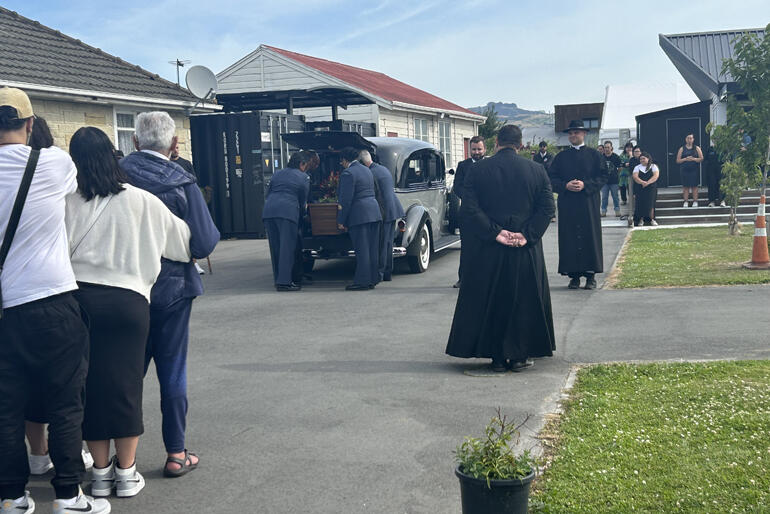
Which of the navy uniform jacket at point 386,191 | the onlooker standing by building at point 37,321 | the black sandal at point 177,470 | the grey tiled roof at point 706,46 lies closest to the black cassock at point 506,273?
the black sandal at point 177,470

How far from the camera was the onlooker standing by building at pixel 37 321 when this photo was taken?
3.95m

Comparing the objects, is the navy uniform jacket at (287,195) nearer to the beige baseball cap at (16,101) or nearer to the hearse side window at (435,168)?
the hearse side window at (435,168)

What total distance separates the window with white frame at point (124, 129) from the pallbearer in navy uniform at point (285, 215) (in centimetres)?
897

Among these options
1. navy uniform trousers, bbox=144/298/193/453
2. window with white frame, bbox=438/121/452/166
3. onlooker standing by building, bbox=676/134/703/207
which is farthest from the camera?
window with white frame, bbox=438/121/452/166

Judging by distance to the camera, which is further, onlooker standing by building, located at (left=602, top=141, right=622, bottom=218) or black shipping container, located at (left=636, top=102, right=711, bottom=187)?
black shipping container, located at (left=636, top=102, right=711, bottom=187)

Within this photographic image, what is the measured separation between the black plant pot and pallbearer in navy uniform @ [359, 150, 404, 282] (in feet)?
28.9

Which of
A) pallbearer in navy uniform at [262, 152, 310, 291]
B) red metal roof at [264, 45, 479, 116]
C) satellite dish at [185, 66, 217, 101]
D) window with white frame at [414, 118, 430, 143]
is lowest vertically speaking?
pallbearer in navy uniform at [262, 152, 310, 291]

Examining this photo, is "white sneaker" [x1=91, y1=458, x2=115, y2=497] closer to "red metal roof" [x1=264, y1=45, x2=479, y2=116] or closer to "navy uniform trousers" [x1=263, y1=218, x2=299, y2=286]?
"navy uniform trousers" [x1=263, y1=218, x2=299, y2=286]

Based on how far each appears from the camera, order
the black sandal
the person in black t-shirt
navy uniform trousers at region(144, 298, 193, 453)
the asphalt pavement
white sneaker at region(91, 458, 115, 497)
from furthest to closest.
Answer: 1. the person in black t-shirt
2. the black sandal
3. navy uniform trousers at region(144, 298, 193, 453)
4. the asphalt pavement
5. white sneaker at region(91, 458, 115, 497)

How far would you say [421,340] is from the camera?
8.48m

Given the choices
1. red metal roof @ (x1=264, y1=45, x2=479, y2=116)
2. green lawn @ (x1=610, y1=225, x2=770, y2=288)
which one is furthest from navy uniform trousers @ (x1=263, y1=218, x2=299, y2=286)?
red metal roof @ (x1=264, y1=45, x2=479, y2=116)

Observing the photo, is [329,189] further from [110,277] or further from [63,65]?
[63,65]

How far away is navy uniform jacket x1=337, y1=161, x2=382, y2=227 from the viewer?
1191 cm

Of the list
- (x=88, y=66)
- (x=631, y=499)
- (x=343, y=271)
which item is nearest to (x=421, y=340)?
(x=631, y=499)
